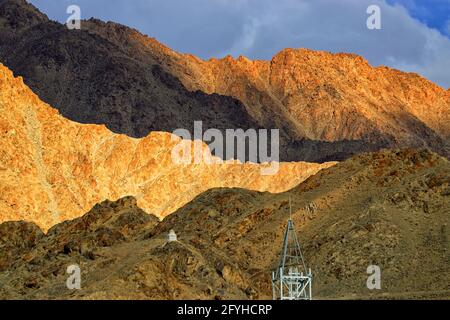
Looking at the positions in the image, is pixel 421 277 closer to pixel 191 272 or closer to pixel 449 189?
pixel 449 189

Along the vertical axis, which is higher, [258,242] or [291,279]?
[258,242]

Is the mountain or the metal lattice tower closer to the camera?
the metal lattice tower

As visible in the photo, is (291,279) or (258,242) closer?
(291,279)

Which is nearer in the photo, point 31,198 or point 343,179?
→ point 343,179

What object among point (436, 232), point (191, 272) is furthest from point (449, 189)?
point (191, 272)

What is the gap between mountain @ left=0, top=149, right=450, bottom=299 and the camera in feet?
216

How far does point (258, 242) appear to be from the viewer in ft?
338

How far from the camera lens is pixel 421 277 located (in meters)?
84.5

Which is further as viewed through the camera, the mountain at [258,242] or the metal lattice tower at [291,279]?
the mountain at [258,242]

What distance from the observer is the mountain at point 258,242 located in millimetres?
65750

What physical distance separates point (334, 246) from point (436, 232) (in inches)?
391
